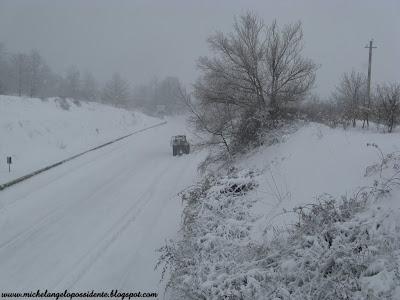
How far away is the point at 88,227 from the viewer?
11.0 m

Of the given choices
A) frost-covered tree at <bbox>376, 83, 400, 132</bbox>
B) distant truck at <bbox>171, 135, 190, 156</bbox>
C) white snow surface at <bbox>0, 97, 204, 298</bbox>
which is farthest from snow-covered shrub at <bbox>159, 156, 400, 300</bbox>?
distant truck at <bbox>171, 135, 190, 156</bbox>

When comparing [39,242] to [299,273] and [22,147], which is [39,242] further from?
[22,147]

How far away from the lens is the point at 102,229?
10.9 metres

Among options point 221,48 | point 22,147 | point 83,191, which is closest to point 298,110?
point 221,48

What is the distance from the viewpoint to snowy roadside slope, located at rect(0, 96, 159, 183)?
19822 mm

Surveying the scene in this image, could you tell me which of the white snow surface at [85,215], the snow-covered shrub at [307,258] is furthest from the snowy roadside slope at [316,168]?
the white snow surface at [85,215]

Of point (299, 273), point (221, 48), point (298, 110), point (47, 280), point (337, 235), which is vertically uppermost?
point (221, 48)

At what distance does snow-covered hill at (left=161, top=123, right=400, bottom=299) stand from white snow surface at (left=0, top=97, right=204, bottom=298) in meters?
1.79

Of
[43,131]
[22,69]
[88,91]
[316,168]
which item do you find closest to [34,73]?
[22,69]

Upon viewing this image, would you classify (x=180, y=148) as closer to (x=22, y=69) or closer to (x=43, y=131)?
→ (x=43, y=131)

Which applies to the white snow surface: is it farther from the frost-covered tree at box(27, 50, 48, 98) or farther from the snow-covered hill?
the frost-covered tree at box(27, 50, 48, 98)

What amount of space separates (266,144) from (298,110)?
A: 3.09 m

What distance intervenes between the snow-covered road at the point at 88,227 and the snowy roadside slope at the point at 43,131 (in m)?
2.22

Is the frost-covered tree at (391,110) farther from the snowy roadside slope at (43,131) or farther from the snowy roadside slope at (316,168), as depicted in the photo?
the snowy roadside slope at (43,131)
